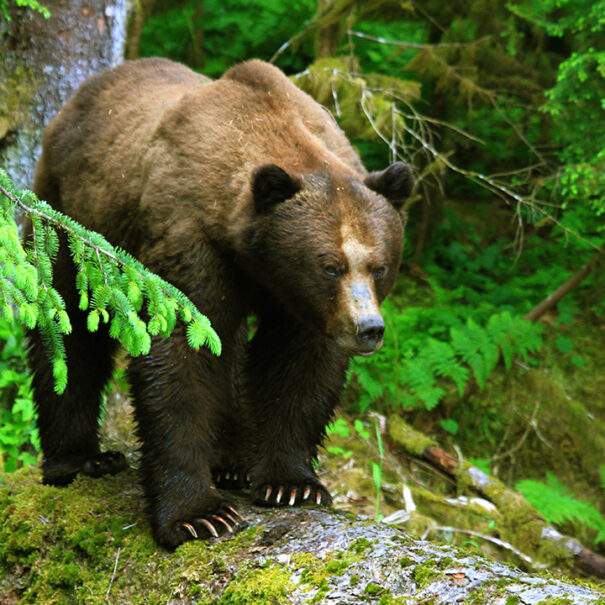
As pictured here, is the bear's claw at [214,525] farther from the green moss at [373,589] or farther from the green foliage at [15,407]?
the green foliage at [15,407]

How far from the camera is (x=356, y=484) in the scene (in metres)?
6.66

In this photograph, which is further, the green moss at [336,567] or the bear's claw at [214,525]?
the bear's claw at [214,525]

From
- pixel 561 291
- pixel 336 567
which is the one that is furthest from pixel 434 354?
pixel 336 567

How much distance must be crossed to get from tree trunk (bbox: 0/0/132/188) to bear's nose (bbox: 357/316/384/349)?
4.04 meters

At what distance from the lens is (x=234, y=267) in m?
4.12

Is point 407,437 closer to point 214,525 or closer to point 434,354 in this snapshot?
point 434,354

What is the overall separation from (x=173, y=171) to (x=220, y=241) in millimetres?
500

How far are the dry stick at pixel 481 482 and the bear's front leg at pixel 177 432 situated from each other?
3.40 meters

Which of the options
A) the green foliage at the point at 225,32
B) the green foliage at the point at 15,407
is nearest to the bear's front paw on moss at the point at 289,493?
the green foliage at the point at 15,407

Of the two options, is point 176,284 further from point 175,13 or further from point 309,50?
point 175,13

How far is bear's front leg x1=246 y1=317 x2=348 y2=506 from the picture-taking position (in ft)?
14.3

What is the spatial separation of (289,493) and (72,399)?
1.68 m

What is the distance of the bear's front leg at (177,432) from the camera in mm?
3896

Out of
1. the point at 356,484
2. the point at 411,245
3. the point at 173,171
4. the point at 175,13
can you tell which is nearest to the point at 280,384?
the point at 173,171
